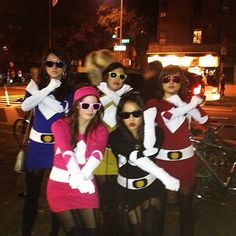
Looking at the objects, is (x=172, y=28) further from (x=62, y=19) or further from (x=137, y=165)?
(x=137, y=165)

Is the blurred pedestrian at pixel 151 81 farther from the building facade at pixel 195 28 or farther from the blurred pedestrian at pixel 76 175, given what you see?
the building facade at pixel 195 28

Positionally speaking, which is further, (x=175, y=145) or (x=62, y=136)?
(x=175, y=145)

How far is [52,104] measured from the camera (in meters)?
3.74

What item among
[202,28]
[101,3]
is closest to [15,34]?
[101,3]

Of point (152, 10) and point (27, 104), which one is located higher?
point (152, 10)

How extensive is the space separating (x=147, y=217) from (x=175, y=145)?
721 millimetres

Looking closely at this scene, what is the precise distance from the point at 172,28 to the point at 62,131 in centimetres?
4127

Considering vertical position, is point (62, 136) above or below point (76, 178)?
above

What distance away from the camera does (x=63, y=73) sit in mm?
3908

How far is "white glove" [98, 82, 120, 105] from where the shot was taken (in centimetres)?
380

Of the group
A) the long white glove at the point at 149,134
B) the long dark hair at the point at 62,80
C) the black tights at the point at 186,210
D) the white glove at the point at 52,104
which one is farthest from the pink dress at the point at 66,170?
the black tights at the point at 186,210

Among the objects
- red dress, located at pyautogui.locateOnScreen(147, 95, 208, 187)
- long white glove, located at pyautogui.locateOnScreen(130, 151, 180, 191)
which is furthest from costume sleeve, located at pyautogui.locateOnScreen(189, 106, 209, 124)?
long white glove, located at pyautogui.locateOnScreen(130, 151, 180, 191)

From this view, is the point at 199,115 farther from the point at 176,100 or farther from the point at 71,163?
the point at 71,163

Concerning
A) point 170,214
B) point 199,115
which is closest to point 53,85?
point 199,115
